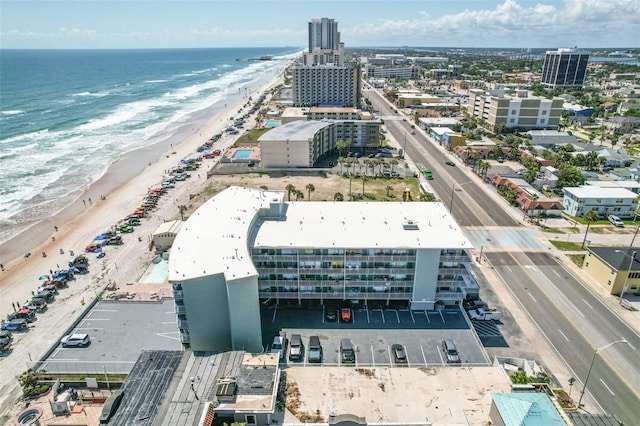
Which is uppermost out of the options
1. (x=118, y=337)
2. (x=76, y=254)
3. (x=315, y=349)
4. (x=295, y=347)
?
(x=295, y=347)

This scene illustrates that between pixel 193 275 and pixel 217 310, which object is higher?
pixel 193 275

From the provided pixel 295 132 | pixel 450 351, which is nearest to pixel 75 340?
pixel 450 351

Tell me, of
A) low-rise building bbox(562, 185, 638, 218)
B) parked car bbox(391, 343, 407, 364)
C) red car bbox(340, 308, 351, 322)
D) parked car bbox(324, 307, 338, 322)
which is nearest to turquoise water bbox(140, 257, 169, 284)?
parked car bbox(324, 307, 338, 322)

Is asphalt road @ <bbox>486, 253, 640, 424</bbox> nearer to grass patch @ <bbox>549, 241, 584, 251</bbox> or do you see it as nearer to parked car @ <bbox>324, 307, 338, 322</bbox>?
grass patch @ <bbox>549, 241, 584, 251</bbox>

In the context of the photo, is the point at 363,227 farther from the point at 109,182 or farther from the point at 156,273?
the point at 109,182

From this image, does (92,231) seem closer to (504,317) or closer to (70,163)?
(70,163)

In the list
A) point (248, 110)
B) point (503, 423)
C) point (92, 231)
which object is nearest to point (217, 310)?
point (503, 423)
